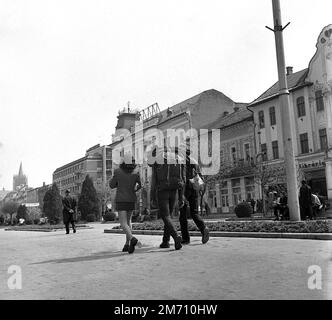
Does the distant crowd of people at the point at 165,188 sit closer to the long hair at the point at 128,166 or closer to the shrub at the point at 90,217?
the long hair at the point at 128,166

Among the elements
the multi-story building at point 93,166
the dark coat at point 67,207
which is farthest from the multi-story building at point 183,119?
the multi-story building at point 93,166

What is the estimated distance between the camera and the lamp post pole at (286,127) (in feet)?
40.6

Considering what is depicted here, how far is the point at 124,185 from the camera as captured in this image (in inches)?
313

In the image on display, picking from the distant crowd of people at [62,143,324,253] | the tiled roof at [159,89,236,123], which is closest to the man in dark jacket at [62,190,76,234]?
the distant crowd of people at [62,143,324,253]

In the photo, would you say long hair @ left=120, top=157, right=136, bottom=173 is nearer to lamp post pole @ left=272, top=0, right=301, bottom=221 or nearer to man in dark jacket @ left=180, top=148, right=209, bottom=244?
man in dark jacket @ left=180, top=148, right=209, bottom=244

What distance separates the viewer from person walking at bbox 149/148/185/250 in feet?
24.8

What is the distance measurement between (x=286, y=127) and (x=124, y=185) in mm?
6665

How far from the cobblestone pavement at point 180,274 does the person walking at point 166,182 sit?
73 cm

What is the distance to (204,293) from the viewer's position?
4.08 metres

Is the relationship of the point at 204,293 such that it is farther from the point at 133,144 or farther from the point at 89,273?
the point at 133,144

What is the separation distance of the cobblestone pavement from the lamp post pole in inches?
200

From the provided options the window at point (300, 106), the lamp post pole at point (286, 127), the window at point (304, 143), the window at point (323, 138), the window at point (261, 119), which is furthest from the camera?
the window at point (261, 119)
